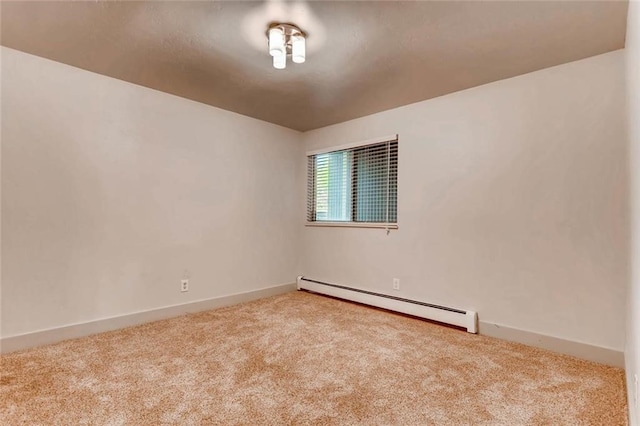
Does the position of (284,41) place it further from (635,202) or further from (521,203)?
(521,203)

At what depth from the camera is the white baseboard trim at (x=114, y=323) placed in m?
2.30

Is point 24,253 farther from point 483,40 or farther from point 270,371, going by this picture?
point 483,40

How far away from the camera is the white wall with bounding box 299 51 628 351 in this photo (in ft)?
7.27

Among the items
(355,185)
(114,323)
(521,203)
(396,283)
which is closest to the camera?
(521,203)

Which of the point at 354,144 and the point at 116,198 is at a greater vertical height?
the point at 354,144

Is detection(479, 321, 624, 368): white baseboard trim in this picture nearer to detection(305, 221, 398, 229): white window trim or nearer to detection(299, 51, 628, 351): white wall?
detection(299, 51, 628, 351): white wall

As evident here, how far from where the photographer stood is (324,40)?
2.12 m

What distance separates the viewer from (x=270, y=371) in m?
2.02

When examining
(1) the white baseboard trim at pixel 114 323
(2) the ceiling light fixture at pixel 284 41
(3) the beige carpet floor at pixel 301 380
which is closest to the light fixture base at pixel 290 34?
(2) the ceiling light fixture at pixel 284 41

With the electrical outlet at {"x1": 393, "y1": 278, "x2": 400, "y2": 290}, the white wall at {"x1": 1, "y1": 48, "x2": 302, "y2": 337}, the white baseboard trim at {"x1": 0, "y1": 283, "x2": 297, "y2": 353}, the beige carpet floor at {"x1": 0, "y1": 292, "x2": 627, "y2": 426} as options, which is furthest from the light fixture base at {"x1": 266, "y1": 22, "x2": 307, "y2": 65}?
the white baseboard trim at {"x1": 0, "y1": 283, "x2": 297, "y2": 353}

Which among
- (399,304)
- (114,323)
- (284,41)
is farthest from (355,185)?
(114,323)

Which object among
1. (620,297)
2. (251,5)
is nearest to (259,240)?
(251,5)

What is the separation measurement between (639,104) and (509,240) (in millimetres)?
1587

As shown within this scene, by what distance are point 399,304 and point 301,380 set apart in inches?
63.7
